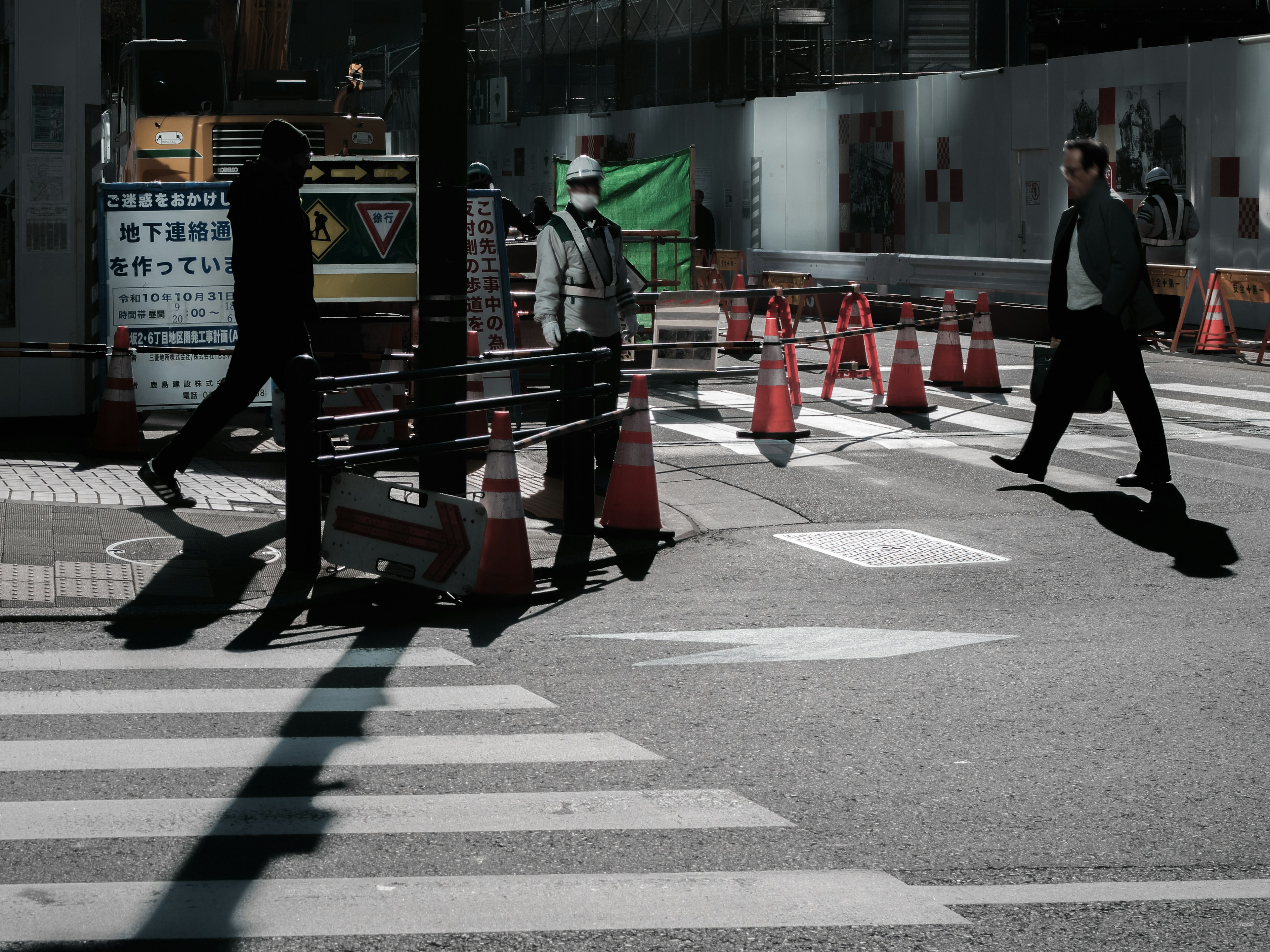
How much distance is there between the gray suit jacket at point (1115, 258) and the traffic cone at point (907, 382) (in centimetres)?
445

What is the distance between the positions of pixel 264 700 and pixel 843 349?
41.9 ft

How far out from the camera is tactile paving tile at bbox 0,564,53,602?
7.50 m

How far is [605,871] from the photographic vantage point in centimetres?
444

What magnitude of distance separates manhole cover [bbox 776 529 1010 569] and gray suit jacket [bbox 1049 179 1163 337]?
1931mm

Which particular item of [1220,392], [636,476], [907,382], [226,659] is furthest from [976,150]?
[226,659]

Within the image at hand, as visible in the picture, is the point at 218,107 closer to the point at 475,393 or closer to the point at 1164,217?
the point at 475,393

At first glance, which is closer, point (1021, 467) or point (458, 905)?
point (458, 905)

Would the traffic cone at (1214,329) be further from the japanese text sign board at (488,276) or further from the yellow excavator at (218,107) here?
the japanese text sign board at (488,276)

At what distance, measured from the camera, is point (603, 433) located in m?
11.5

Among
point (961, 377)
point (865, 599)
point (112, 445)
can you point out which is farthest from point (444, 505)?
point (961, 377)

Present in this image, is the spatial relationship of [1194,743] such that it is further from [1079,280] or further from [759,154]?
[759,154]

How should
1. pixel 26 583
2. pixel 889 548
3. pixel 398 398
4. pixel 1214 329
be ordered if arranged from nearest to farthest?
pixel 26 583 < pixel 889 548 < pixel 398 398 < pixel 1214 329

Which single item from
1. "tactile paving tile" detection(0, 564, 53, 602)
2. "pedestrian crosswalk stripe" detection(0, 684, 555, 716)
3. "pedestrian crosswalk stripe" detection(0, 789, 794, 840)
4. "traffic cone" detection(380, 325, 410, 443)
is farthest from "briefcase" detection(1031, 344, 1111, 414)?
"pedestrian crosswalk stripe" detection(0, 789, 794, 840)

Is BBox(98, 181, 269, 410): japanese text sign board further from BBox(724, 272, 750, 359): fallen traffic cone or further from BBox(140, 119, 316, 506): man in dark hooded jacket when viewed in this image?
BBox(724, 272, 750, 359): fallen traffic cone
